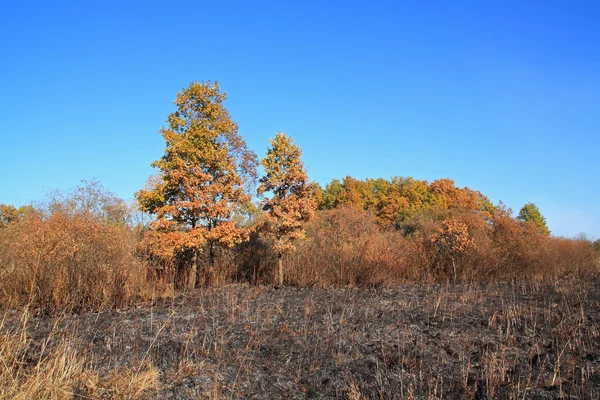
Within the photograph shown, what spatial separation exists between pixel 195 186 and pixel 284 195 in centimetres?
297

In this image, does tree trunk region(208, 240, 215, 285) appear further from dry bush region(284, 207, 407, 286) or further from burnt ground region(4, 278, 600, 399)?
burnt ground region(4, 278, 600, 399)

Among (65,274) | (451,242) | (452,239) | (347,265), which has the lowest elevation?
(65,274)

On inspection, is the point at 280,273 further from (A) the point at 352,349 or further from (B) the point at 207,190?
(A) the point at 352,349

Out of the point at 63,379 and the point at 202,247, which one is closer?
the point at 63,379

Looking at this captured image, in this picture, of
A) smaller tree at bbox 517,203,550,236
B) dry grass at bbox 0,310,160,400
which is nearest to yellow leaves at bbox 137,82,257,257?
dry grass at bbox 0,310,160,400

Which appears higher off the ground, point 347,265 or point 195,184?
point 195,184

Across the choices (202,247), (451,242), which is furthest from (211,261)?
(451,242)

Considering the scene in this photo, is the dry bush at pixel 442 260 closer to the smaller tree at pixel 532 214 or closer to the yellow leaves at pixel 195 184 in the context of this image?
the yellow leaves at pixel 195 184

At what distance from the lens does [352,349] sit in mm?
5691

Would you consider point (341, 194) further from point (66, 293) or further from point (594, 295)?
point (66, 293)

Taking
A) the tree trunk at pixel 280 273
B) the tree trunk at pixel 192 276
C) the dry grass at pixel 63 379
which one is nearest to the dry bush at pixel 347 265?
the tree trunk at pixel 280 273

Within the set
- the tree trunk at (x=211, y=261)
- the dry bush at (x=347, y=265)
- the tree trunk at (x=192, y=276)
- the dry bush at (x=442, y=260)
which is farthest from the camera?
the dry bush at (x=442, y=260)

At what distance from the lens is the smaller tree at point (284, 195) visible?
13.3 m

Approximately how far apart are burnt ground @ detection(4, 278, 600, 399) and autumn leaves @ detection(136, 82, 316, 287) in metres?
4.01
